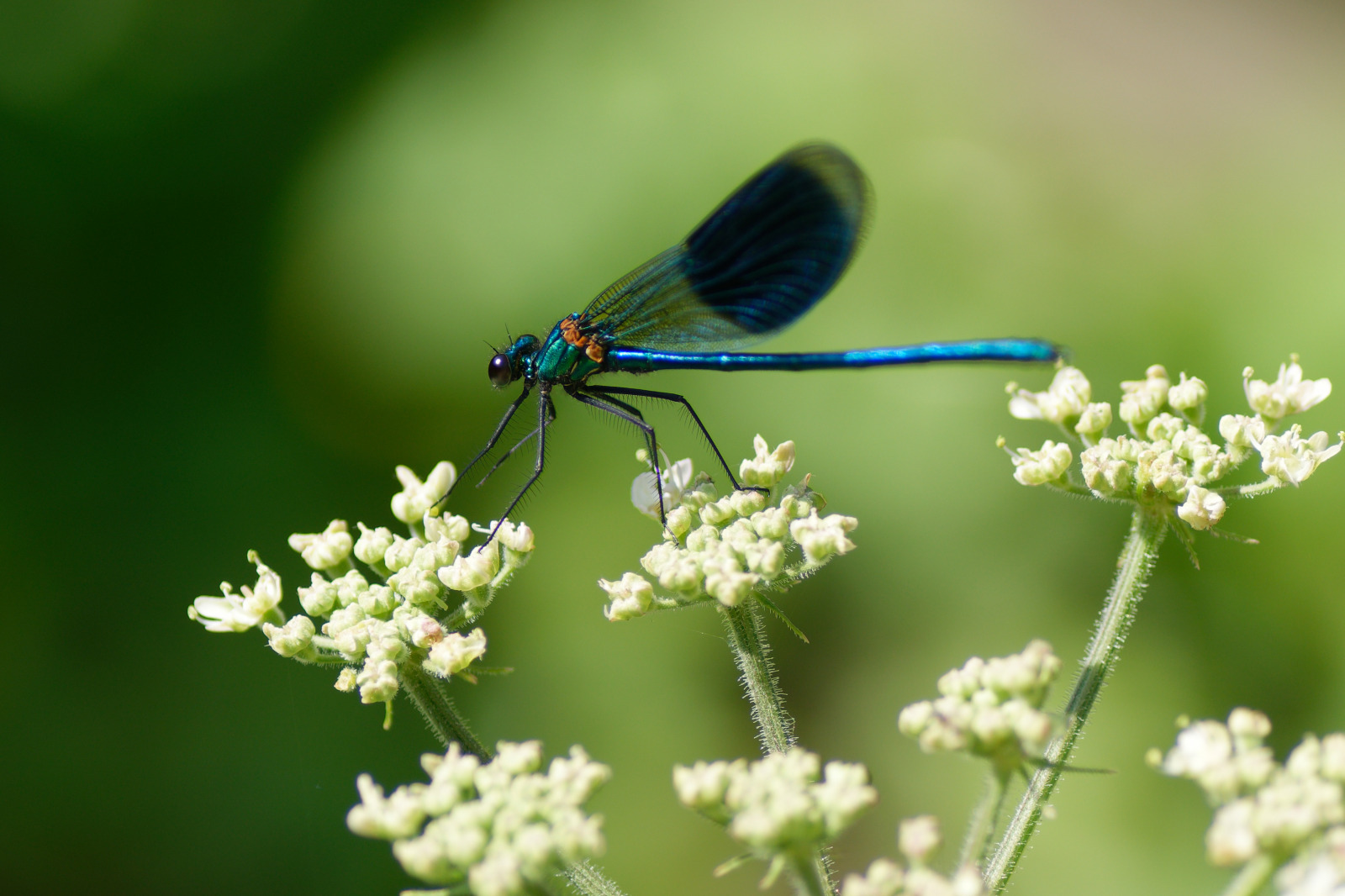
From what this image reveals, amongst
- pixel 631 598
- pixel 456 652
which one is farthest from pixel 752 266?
pixel 456 652

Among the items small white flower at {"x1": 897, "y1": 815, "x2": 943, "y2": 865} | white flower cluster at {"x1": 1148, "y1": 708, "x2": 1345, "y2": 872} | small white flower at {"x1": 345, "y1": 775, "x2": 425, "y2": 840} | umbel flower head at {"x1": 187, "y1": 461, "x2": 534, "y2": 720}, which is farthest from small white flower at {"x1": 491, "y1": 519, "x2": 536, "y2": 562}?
white flower cluster at {"x1": 1148, "y1": 708, "x2": 1345, "y2": 872}

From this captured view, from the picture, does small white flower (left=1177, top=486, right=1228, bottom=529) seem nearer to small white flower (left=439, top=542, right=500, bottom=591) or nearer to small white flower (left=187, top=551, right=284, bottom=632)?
small white flower (left=439, top=542, right=500, bottom=591)

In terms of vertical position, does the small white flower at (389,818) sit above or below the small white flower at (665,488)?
below

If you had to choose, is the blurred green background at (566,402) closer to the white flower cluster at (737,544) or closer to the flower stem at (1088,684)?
the white flower cluster at (737,544)

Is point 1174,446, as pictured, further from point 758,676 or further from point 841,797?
point 841,797

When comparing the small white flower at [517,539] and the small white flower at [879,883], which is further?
the small white flower at [517,539]

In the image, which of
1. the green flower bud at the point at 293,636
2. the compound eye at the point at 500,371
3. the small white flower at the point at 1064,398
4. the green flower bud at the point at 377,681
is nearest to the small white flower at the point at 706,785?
the green flower bud at the point at 377,681
